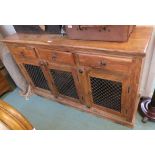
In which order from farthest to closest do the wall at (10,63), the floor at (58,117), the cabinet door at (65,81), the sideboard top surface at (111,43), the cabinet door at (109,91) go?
the wall at (10,63) < the floor at (58,117) < the cabinet door at (65,81) < the cabinet door at (109,91) < the sideboard top surface at (111,43)

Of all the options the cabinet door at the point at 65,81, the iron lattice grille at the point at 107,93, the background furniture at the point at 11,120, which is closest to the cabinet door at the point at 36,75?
the cabinet door at the point at 65,81

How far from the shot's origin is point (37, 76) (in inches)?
65.9

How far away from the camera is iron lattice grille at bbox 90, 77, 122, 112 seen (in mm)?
1177

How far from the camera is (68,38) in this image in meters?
1.17

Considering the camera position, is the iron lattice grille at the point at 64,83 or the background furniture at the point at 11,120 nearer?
the background furniture at the point at 11,120

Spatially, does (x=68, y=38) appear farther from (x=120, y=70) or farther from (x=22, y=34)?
(x=22, y=34)

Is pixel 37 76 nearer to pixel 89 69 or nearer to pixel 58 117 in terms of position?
pixel 58 117

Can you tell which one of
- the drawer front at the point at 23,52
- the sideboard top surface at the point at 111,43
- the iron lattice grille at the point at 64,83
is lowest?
the iron lattice grille at the point at 64,83

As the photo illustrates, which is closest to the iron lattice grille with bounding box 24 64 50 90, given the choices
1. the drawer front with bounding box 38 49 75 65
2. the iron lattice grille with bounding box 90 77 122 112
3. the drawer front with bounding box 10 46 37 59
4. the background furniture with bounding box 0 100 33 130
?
the drawer front with bounding box 10 46 37 59

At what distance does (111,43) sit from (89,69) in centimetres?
27

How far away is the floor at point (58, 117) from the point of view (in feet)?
4.78

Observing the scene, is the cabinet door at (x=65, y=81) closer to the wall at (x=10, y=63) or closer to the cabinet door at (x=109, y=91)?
the cabinet door at (x=109, y=91)
